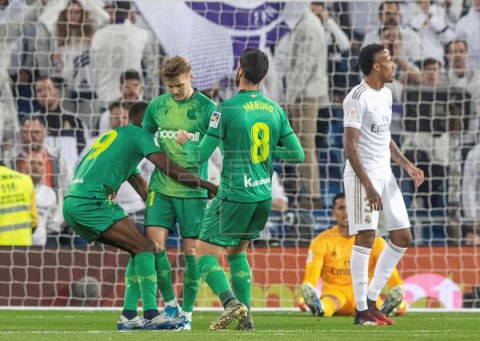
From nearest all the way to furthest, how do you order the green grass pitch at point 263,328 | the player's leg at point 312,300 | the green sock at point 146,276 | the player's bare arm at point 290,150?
the green grass pitch at point 263,328
the player's bare arm at point 290,150
the green sock at point 146,276
the player's leg at point 312,300

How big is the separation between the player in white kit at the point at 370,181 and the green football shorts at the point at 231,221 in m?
1.02

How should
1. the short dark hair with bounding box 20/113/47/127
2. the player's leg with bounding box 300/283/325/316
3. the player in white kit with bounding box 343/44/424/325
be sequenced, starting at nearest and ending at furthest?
the player in white kit with bounding box 343/44/424/325 < the player's leg with bounding box 300/283/325/316 < the short dark hair with bounding box 20/113/47/127

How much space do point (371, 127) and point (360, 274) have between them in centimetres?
107

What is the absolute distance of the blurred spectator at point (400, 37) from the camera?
47.1ft

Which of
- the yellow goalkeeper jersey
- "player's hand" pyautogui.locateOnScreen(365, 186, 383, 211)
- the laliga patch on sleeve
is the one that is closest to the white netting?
the yellow goalkeeper jersey

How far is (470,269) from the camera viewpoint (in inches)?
478

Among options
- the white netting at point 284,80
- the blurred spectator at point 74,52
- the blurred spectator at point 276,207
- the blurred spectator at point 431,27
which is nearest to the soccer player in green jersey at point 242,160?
the white netting at point 284,80

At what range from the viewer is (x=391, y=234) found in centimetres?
877

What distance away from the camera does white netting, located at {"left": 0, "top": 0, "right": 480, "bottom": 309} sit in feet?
44.5

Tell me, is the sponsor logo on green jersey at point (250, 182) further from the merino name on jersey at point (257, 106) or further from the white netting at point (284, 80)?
the white netting at point (284, 80)

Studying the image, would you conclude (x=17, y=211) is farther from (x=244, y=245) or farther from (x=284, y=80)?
(x=244, y=245)

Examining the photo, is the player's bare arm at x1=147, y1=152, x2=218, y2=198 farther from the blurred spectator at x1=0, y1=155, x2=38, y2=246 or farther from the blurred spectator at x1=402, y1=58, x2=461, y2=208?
the blurred spectator at x1=402, y1=58, x2=461, y2=208

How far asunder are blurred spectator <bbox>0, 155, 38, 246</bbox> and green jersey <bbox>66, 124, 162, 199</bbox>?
4.53m

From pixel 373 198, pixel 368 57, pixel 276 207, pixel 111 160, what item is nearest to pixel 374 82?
pixel 368 57
